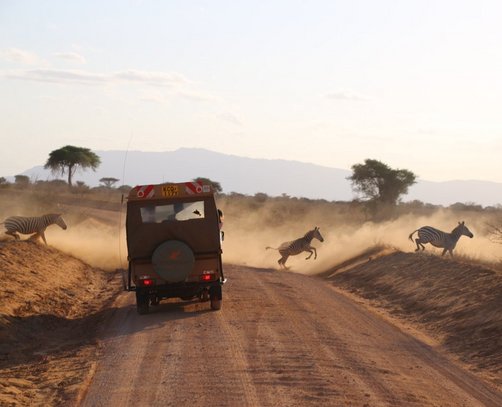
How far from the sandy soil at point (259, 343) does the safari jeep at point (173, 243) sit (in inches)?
25.7

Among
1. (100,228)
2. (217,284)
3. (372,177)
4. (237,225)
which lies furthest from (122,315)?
(372,177)

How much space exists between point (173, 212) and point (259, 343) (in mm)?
5055

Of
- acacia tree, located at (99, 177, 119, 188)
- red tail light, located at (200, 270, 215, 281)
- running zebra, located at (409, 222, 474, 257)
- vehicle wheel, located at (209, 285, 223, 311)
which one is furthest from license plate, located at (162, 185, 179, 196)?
acacia tree, located at (99, 177, 119, 188)

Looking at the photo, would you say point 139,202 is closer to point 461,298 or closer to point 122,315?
point 122,315

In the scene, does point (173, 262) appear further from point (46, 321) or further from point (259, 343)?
point (259, 343)

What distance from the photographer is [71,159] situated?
8119cm

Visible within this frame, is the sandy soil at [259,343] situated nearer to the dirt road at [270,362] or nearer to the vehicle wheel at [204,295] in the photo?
the dirt road at [270,362]

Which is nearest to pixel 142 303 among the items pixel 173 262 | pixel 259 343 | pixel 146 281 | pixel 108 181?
pixel 146 281

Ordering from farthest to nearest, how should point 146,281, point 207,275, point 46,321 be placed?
point 207,275, point 146,281, point 46,321

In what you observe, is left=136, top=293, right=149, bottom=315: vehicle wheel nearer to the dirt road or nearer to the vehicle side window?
the dirt road

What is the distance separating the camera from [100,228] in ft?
152

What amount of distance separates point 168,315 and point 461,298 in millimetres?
7146

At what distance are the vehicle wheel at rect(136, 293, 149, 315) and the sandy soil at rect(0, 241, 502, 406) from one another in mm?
213

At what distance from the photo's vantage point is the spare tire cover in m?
17.4
